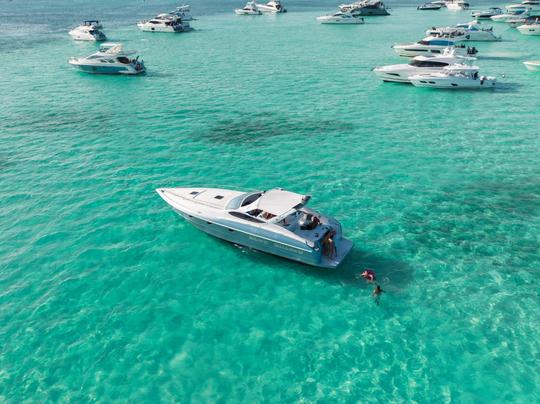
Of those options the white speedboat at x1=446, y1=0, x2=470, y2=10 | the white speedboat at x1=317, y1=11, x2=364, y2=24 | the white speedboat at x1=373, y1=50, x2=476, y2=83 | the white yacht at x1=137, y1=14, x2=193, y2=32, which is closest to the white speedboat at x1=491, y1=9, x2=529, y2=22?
the white speedboat at x1=446, y1=0, x2=470, y2=10

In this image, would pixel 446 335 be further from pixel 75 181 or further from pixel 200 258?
pixel 75 181

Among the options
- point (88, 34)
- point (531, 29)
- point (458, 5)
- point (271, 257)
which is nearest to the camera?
point (271, 257)

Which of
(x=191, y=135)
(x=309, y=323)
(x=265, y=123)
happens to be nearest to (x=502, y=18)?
(x=265, y=123)

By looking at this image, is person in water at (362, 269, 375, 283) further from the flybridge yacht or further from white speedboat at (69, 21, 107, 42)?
white speedboat at (69, 21, 107, 42)

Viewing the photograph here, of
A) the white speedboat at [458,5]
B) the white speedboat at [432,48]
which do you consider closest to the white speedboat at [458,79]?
the white speedboat at [432,48]

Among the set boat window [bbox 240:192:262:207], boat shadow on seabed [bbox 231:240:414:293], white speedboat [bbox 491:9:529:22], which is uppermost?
white speedboat [bbox 491:9:529:22]

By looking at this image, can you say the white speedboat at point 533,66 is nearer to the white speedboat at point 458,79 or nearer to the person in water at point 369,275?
the white speedboat at point 458,79

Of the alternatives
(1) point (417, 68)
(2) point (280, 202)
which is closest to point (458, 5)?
(1) point (417, 68)

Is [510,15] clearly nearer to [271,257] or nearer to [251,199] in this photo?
[251,199]
